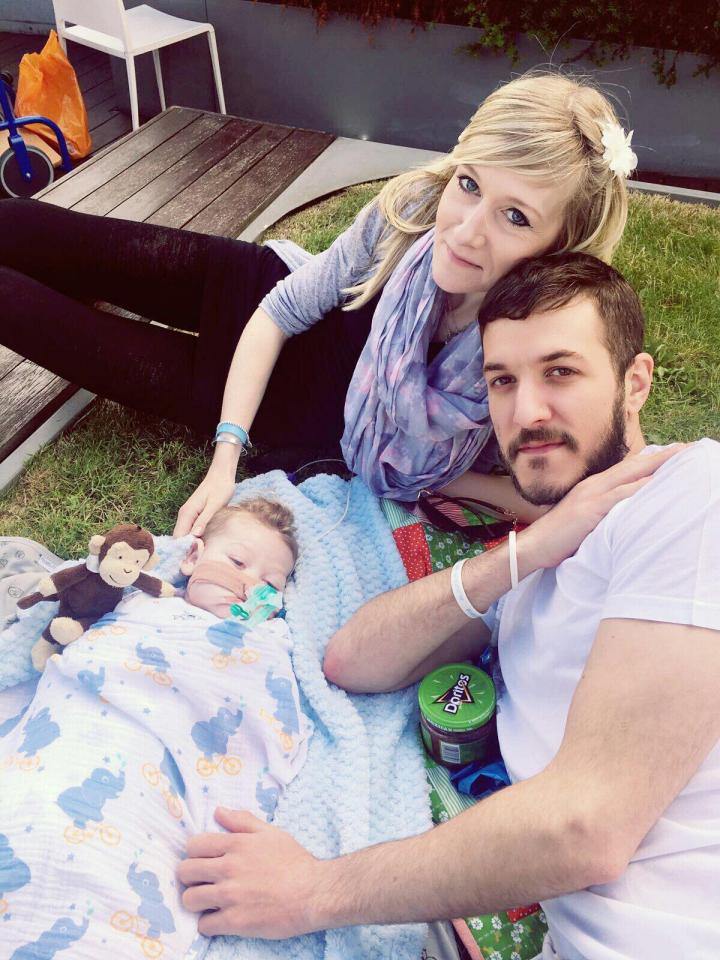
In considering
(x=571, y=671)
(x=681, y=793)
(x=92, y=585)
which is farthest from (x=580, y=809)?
(x=92, y=585)

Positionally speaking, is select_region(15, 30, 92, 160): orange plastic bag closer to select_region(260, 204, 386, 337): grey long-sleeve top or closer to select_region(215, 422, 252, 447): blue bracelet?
select_region(260, 204, 386, 337): grey long-sleeve top

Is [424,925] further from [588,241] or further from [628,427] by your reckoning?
[588,241]

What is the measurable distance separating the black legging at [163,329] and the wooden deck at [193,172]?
0.55 meters

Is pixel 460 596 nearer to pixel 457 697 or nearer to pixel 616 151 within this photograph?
pixel 457 697

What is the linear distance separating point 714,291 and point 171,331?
7.26 ft

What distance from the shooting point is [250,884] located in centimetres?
135

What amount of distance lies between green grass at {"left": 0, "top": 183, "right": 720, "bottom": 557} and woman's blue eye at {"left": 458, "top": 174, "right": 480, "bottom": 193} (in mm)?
1216

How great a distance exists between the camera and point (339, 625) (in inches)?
76.3

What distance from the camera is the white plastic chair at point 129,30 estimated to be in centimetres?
449

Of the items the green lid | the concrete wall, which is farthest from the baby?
the concrete wall

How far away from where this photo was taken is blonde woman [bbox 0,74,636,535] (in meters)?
1.69

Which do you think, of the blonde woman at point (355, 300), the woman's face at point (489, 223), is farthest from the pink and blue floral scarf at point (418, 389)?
the woman's face at point (489, 223)

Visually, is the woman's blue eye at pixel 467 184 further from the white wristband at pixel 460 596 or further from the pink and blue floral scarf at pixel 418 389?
the white wristband at pixel 460 596

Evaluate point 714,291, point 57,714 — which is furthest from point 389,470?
point 714,291
